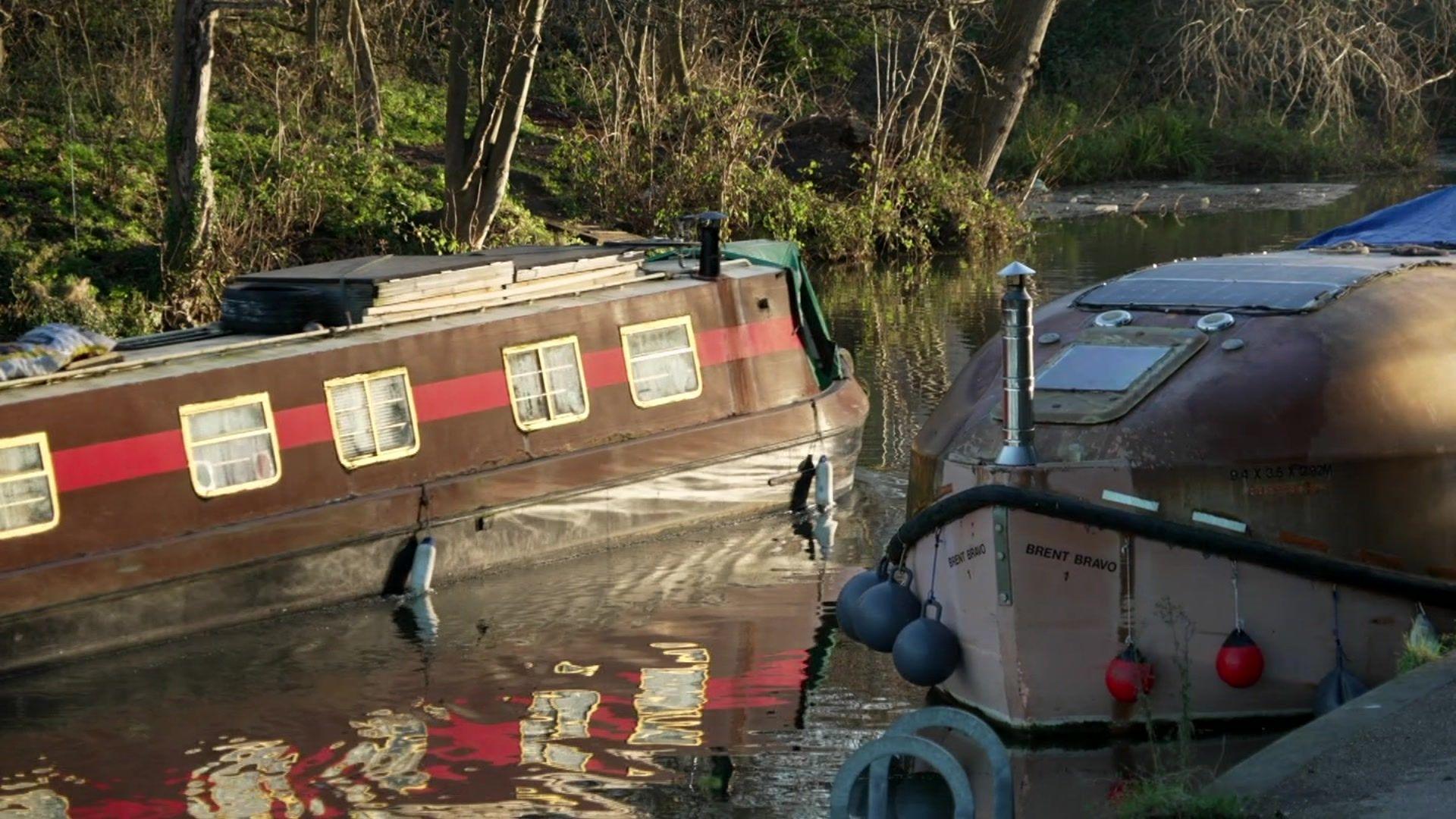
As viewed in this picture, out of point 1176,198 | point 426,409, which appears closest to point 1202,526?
point 426,409

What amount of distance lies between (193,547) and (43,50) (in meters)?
16.3

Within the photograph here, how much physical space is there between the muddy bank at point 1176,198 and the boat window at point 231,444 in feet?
84.1

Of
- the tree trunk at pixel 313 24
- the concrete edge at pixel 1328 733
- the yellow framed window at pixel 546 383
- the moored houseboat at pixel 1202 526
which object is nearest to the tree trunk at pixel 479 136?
the tree trunk at pixel 313 24

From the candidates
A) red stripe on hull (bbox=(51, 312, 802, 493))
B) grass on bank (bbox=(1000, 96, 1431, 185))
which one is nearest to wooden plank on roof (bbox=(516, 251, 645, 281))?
red stripe on hull (bbox=(51, 312, 802, 493))

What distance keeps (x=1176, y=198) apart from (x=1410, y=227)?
2716 centimetres

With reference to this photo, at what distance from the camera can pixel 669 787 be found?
9570 millimetres

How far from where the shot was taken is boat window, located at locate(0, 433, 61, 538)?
12156mm

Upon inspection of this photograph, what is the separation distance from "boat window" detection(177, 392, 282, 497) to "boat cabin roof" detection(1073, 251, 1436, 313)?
5.65 m

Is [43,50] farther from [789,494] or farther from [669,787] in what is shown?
[669,787]

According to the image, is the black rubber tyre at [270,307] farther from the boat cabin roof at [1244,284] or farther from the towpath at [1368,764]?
the towpath at [1368,764]

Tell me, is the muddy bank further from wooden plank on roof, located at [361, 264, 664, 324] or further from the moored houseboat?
the moored houseboat

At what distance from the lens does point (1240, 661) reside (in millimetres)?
9125

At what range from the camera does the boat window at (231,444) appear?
42.5 ft

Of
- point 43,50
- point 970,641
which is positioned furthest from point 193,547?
point 43,50
